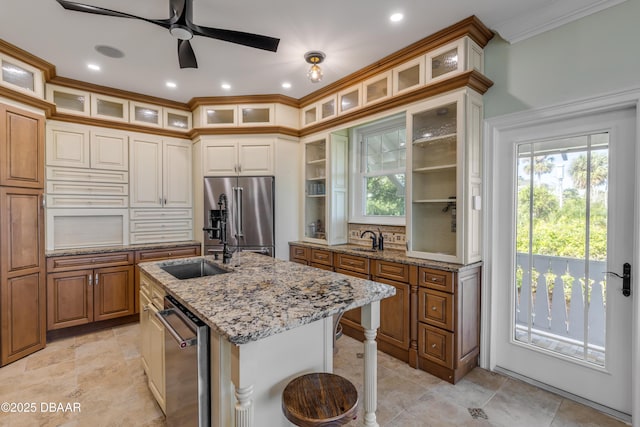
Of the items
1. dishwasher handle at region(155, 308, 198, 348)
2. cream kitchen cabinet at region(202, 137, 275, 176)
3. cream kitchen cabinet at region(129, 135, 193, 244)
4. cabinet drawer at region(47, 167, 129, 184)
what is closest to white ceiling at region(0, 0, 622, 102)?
cream kitchen cabinet at region(202, 137, 275, 176)

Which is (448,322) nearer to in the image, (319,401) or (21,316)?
(319,401)

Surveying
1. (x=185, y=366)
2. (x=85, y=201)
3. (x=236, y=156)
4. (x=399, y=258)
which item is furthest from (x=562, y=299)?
(x=85, y=201)

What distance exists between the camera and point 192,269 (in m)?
2.67

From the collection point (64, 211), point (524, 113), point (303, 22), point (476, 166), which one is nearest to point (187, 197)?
point (64, 211)

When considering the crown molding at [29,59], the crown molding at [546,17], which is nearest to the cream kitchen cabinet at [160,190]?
the crown molding at [29,59]

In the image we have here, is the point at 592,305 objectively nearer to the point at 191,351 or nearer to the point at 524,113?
the point at 524,113

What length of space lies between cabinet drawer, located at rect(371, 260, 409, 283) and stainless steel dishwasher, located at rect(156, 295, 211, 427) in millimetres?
1917

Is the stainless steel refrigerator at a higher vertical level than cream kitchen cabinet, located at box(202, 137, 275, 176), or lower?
lower

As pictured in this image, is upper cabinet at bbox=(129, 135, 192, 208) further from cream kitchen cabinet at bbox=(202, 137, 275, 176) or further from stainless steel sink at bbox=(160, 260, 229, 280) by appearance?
stainless steel sink at bbox=(160, 260, 229, 280)

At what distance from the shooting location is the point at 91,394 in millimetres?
2375

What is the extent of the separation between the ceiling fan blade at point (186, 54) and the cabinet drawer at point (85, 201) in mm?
2388

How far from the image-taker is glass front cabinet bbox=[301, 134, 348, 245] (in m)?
3.93

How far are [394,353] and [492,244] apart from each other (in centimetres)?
138

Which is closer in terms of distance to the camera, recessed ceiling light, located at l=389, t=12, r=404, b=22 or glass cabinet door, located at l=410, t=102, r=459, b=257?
recessed ceiling light, located at l=389, t=12, r=404, b=22
